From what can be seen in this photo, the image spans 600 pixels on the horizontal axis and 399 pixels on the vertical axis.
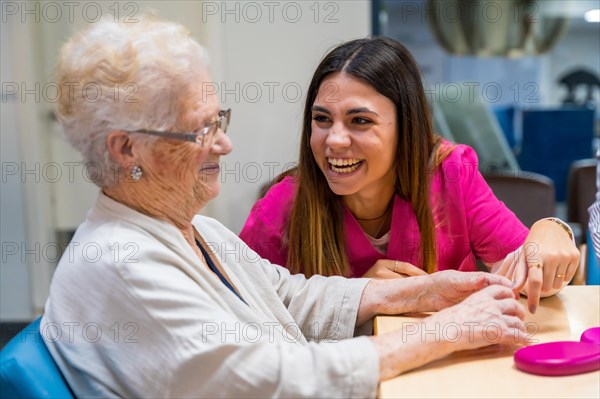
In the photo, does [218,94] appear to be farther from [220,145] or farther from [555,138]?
[555,138]

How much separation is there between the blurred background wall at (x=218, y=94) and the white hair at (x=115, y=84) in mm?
2076

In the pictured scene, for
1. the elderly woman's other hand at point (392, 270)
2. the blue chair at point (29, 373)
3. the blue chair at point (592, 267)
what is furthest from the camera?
the blue chair at point (592, 267)

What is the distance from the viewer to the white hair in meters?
1.16

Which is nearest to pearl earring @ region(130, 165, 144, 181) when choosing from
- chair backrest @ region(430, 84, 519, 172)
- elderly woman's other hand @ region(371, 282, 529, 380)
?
elderly woman's other hand @ region(371, 282, 529, 380)

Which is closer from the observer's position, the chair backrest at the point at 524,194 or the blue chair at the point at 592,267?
the blue chair at the point at 592,267

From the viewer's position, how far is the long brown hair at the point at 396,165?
1820 mm

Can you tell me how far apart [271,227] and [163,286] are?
0.82 meters

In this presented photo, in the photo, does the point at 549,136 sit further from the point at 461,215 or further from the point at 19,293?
the point at 19,293

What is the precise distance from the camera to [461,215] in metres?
1.92

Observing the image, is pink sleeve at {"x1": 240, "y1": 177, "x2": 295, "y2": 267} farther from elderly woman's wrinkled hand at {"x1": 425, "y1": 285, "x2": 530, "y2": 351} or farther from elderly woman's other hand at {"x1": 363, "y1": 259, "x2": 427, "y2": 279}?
elderly woman's wrinkled hand at {"x1": 425, "y1": 285, "x2": 530, "y2": 351}

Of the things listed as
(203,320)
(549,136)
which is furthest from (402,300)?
(549,136)

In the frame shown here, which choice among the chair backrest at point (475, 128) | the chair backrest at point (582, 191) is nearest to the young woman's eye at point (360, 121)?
the chair backrest at point (582, 191)

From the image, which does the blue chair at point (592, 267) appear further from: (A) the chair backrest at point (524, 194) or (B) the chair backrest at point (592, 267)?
(A) the chair backrest at point (524, 194)

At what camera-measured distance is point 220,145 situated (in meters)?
1.34
